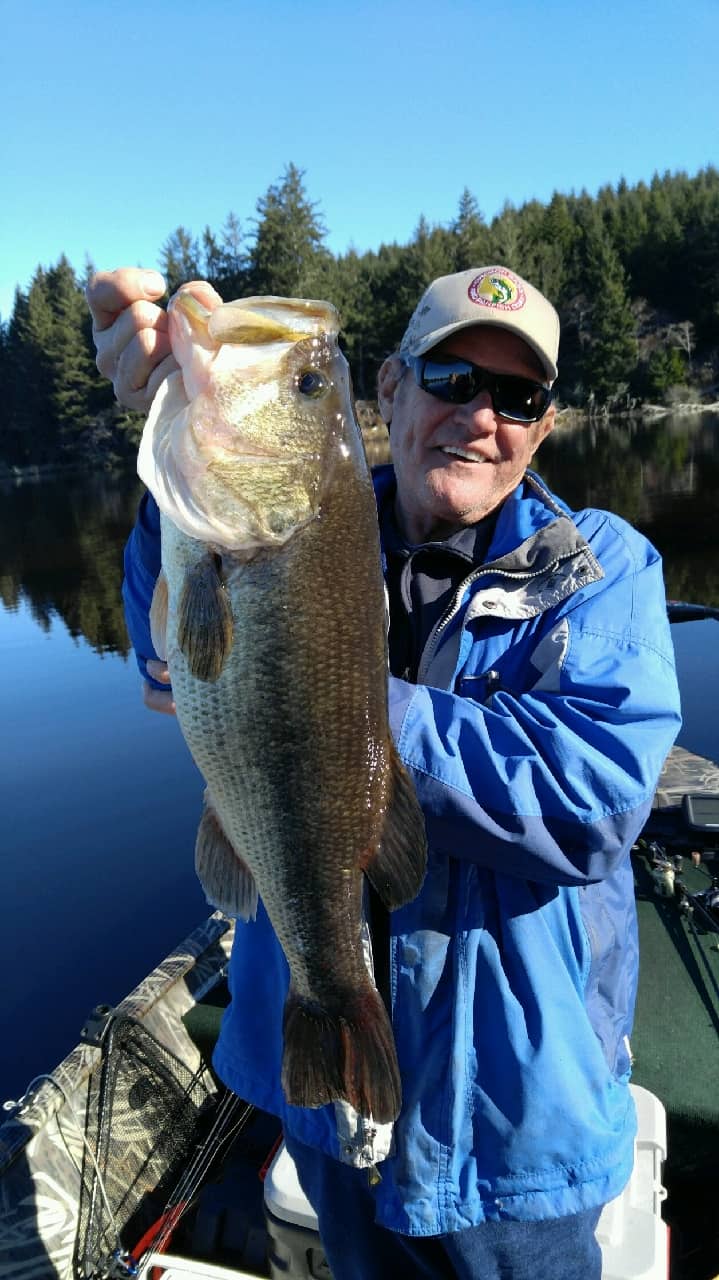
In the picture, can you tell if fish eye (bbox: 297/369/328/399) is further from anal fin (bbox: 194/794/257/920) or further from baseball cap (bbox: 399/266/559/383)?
anal fin (bbox: 194/794/257/920)

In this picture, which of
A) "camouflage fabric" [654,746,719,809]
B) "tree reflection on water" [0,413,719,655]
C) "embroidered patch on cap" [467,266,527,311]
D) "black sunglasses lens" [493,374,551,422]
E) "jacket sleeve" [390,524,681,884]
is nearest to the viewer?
"jacket sleeve" [390,524,681,884]

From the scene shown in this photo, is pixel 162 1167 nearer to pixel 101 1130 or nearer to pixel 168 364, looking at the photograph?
pixel 101 1130

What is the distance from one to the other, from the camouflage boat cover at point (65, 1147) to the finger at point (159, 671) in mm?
2044

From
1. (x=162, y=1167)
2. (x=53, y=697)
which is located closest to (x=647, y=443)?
(x=53, y=697)

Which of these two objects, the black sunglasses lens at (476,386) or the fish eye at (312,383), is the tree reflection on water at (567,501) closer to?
the black sunglasses lens at (476,386)

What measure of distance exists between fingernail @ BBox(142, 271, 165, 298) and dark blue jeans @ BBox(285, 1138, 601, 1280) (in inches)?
82.0

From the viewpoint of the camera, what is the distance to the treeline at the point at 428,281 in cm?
6056

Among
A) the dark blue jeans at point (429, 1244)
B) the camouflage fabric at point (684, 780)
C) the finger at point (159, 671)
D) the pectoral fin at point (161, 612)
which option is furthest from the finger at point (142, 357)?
the camouflage fabric at point (684, 780)

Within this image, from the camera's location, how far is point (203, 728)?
1.71m

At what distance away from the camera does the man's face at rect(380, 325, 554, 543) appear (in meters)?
2.24

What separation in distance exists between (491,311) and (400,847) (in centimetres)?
141

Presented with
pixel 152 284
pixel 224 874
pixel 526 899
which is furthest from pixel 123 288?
pixel 526 899

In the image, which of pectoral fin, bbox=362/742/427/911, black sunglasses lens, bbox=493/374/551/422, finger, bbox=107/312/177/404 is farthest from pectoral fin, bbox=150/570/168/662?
black sunglasses lens, bbox=493/374/551/422

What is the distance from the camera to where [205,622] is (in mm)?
1651
